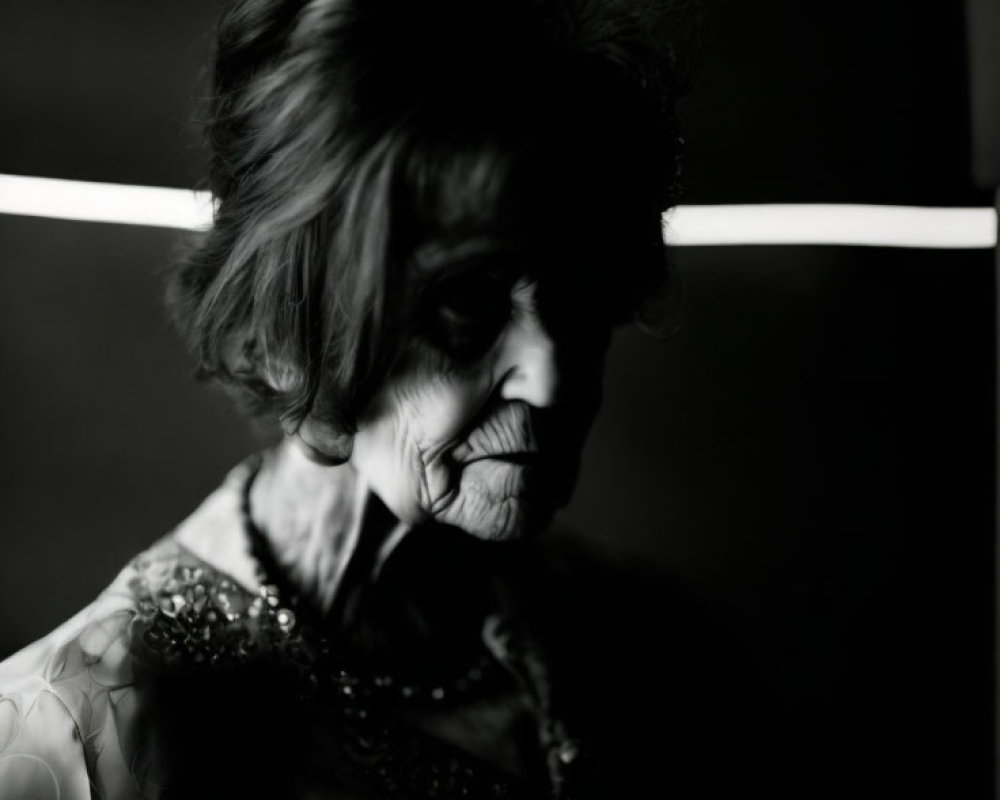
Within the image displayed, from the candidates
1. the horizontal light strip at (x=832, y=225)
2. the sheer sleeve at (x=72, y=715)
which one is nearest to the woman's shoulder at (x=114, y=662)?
the sheer sleeve at (x=72, y=715)

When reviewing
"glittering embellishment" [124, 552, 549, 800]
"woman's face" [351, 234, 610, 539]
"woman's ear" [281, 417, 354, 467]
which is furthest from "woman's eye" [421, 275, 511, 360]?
"glittering embellishment" [124, 552, 549, 800]

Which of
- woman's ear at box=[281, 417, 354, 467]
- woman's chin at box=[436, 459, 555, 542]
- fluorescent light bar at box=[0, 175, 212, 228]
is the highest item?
fluorescent light bar at box=[0, 175, 212, 228]

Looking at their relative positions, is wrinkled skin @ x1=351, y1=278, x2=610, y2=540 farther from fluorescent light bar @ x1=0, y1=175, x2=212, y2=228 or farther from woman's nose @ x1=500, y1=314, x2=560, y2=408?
fluorescent light bar @ x1=0, y1=175, x2=212, y2=228

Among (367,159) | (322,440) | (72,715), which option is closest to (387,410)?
(322,440)

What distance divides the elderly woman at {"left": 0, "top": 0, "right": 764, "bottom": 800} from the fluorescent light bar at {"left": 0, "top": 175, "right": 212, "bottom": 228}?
29 millimetres

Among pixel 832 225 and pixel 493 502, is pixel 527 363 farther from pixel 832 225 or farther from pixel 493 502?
pixel 832 225

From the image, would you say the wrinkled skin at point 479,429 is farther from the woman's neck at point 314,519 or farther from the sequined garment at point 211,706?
the sequined garment at point 211,706

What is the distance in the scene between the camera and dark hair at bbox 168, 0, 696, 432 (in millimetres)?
772

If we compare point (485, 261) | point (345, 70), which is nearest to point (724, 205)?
point (485, 261)

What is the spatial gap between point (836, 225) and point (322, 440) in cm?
50

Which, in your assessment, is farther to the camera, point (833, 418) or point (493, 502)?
point (833, 418)

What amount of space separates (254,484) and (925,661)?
2.02 ft

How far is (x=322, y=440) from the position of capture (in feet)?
2.81

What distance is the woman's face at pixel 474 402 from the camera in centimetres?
82
